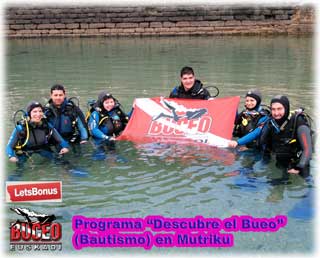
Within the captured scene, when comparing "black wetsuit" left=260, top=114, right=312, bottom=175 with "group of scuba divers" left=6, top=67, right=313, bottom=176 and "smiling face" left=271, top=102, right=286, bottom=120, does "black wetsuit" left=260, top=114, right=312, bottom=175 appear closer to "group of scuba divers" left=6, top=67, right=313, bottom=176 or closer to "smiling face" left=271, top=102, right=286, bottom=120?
"group of scuba divers" left=6, top=67, right=313, bottom=176

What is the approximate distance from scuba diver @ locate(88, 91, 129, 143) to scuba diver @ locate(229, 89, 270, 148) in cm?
191

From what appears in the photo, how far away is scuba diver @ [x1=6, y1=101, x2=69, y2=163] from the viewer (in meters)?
6.29

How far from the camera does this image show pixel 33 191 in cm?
530

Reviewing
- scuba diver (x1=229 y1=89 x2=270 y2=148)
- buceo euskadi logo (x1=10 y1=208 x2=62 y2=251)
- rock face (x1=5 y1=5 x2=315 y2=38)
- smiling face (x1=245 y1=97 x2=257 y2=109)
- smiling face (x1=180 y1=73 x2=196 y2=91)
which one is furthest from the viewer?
rock face (x1=5 y1=5 x2=315 y2=38)

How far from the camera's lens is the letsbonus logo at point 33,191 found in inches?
205

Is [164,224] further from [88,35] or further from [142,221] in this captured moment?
[88,35]

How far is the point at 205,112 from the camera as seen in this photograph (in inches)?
283

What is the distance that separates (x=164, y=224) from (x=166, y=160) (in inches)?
65.0

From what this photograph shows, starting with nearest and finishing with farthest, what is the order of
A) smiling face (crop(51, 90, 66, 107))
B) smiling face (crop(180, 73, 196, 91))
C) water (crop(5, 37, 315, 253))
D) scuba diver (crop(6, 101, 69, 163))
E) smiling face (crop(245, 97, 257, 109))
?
1. water (crop(5, 37, 315, 253))
2. scuba diver (crop(6, 101, 69, 163))
3. smiling face (crop(245, 97, 257, 109))
4. smiling face (crop(51, 90, 66, 107))
5. smiling face (crop(180, 73, 196, 91))

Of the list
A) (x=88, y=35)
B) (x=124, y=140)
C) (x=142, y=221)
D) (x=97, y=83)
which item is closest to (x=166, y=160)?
(x=124, y=140)

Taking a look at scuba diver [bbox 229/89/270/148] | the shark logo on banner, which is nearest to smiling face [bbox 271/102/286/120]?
scuba diver [bbox 229/89/270/148]

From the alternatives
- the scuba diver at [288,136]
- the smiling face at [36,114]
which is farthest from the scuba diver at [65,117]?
the scuba diver at [288,136]

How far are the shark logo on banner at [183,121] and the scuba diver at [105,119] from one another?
201mm

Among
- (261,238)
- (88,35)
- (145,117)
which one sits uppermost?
(88,35)
